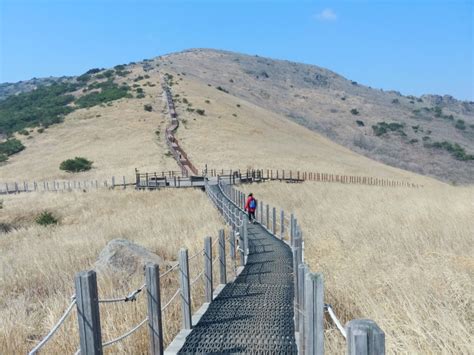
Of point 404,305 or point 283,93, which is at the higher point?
point 283,93

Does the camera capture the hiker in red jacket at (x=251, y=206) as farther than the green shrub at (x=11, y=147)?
No

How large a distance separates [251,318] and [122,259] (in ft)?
15.4

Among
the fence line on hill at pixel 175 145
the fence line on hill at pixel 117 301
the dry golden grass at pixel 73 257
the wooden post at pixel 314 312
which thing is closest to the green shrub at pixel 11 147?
the fence line on hill at pixel 175 145

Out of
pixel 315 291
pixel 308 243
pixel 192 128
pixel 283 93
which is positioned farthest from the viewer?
pixel 283 93

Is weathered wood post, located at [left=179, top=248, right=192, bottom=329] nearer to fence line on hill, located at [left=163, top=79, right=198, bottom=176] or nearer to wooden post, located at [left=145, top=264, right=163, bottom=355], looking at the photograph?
wooden post, located at [left=145, top=264, right=163, bottom=355]

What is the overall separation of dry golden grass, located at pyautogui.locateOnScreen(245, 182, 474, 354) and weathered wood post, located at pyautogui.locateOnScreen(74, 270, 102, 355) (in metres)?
2.45

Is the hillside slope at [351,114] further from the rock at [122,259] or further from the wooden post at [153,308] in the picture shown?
the wooden post at [153,308]

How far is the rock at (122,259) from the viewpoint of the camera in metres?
9.81

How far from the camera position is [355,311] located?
5977mm

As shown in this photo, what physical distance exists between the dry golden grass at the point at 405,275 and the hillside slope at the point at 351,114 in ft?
198

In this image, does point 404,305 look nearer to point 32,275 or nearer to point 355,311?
point 355,311

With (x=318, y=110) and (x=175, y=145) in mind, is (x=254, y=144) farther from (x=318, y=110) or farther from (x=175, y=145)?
(x=318, y=110)

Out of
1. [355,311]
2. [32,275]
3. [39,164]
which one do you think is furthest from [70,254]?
[39,164]

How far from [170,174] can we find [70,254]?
31.0 metres
